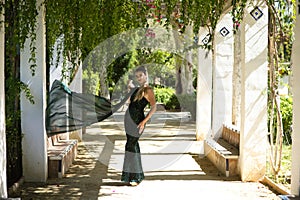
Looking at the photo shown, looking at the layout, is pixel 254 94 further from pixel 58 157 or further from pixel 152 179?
pixel 58 157

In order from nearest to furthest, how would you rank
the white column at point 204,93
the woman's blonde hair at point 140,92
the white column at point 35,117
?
the white column at point 35,117, the woman's blonde hair at point 140,92, the white column at point 204,93

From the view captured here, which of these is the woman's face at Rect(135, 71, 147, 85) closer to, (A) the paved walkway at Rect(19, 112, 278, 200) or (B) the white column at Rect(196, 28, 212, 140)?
(A) the paved walkway at Rect(19, 112, 278, 200)

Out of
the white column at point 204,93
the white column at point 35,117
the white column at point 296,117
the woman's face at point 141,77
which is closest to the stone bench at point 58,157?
the white column at point 35,117

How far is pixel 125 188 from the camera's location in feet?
18.0

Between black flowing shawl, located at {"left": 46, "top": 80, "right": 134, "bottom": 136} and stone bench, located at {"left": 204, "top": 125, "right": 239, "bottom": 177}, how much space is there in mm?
1425

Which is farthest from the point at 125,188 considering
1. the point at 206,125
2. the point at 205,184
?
the point at 206,125

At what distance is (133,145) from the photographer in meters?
5.69

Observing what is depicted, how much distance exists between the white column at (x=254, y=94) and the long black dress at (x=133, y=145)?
3.80ft

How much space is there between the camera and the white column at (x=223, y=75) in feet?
26.9

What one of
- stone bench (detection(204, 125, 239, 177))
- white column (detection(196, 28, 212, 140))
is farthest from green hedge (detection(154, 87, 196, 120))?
stone bench (detection(204, 125, 239, 177))

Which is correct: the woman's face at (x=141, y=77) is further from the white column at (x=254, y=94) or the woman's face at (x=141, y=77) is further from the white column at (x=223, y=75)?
the white column at (x=223, y=75)

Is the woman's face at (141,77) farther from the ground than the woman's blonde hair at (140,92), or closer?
farther from the ground

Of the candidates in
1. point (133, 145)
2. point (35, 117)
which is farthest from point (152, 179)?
point (35, 117)

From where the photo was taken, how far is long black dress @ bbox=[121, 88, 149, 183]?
569cm
